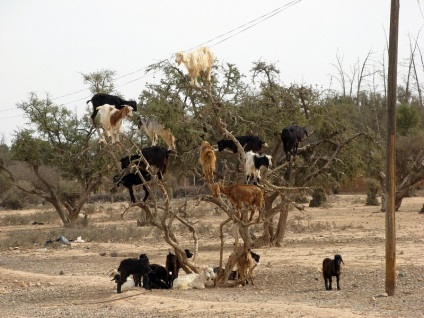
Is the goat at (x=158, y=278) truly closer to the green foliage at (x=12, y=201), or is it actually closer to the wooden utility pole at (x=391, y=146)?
the wooden utility pole at (x=391, y=146)

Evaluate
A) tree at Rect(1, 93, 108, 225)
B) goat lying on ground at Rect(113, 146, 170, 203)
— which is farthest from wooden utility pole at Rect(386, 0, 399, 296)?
tree at Rect(1, 93, 108, 225)

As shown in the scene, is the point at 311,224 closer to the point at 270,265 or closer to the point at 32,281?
the point at 270,265

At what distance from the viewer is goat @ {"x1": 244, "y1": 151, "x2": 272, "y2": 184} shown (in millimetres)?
13273

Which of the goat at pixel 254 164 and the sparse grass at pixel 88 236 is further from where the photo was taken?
the sparse grass at pixel 88 236

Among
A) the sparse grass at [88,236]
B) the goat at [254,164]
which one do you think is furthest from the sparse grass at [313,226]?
the goat at [254,164]

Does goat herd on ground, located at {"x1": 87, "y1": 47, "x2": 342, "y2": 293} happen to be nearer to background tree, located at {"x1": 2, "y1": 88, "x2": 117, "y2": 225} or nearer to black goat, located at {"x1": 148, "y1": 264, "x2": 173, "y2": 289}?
black goat, located at {"x1": 148, "y1": 264, "x2": 173, "y2": 289}

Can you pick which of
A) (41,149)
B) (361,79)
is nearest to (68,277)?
(41,149)

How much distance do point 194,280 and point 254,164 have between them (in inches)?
102

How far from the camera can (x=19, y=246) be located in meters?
26.6

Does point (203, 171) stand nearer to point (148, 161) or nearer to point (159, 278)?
point (148, 161)

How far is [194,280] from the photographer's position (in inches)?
559

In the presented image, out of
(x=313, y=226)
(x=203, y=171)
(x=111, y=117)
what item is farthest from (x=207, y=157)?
(x=313, y=226)

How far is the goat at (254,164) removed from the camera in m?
13.3

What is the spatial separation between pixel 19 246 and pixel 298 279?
46.5ft
